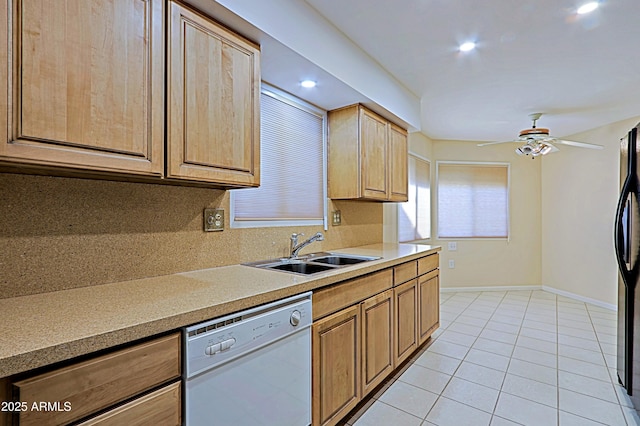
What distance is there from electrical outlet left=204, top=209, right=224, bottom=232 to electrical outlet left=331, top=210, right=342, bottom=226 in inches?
45.4

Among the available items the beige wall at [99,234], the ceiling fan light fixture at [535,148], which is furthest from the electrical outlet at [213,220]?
the ceiling fan light fixture at [535,148]

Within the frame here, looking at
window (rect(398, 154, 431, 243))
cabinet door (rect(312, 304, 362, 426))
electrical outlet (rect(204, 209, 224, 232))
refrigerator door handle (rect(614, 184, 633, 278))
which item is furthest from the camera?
window (rect(398, 154, 431, 243))

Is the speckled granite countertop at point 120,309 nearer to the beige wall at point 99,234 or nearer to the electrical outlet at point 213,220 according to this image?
the beige wall at point 99,234

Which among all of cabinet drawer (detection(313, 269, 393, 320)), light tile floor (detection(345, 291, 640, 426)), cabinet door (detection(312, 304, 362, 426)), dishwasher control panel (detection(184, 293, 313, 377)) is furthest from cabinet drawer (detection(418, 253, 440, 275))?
dishwasher control panel (detection(184, 293, 313, 377))

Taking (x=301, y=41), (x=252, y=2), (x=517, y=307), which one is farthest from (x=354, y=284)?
(x=517, y=307)

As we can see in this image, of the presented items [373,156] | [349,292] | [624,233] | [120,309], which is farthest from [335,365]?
[624,233]

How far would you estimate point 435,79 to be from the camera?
2854 millimetres

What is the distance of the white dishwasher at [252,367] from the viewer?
1.06 meters

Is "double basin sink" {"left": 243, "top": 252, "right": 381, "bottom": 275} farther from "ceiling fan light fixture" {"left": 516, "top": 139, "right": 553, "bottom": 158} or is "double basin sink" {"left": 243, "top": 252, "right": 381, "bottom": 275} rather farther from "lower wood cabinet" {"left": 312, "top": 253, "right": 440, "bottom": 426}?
"ceiling fan light fixture" {"left": 516, "top": 139, "right": 553, "bottom": 158}

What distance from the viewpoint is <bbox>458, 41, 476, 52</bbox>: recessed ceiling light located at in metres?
2.26

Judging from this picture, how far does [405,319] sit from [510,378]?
88cm

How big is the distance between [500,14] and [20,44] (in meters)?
2.28

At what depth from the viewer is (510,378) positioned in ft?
7.88

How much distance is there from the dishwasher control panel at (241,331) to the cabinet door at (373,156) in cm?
140
